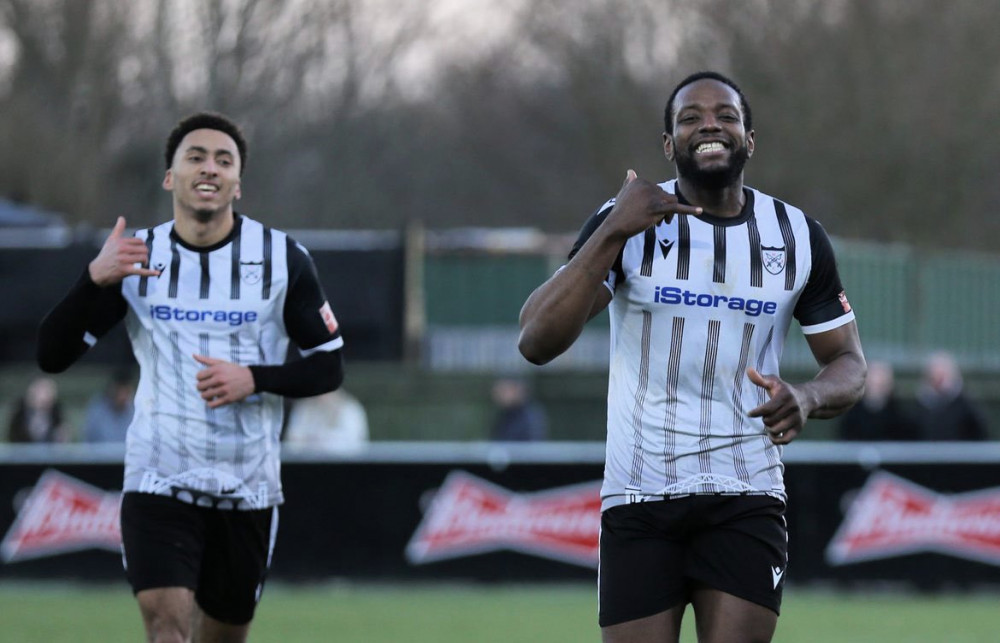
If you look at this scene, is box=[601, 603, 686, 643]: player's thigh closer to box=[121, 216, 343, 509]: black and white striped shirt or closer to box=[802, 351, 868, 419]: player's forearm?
box=[802, 351, 868, 419]: player's forearm

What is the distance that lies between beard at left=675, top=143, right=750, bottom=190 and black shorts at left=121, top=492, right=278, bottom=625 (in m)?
2.30

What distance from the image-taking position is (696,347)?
5.50 m

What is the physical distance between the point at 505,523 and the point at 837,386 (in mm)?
8695

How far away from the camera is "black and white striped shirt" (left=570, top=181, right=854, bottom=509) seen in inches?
217

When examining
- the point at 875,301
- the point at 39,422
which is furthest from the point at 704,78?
the point at 875,301

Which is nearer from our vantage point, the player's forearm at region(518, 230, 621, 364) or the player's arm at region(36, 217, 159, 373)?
the player's forearm at region(518, 230, 621, 364)

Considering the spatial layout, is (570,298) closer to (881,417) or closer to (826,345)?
Result: (826,345)

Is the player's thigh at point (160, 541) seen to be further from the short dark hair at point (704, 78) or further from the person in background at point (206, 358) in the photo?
the short dark hair at point (704, 78)

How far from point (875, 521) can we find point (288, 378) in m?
8.19

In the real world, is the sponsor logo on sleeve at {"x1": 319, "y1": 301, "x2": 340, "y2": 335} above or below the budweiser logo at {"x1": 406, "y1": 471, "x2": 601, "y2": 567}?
above

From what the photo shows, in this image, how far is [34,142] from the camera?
830 inches

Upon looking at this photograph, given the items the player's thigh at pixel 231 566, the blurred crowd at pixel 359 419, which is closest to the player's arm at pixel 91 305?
the player's thigh at pixel 231 566

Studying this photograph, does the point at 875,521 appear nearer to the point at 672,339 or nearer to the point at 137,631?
the point at 137,631

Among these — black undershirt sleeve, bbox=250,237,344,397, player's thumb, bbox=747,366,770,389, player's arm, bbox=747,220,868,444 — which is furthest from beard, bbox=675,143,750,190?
black undershirt sleeve, bbox=250,237,344,397
